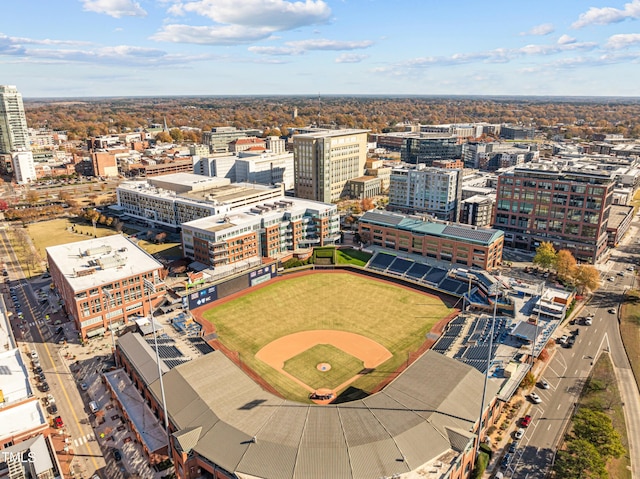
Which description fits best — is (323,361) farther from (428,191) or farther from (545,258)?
(428,191)

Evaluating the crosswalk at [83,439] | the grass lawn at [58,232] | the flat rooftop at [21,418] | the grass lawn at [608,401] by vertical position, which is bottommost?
the grass lawn at [608,401]

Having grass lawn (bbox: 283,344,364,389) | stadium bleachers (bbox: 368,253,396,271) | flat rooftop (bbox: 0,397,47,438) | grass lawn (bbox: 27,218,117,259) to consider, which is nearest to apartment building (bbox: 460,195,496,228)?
stadium bleachers (bbox: 368,253,396,271)

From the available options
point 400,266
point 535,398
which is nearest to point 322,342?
point 535,398

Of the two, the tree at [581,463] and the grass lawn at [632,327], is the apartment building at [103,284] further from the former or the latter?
the grass lawn at [632,327]

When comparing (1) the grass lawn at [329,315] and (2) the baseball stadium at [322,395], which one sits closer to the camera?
(2) the baseball stadium at [322,395]

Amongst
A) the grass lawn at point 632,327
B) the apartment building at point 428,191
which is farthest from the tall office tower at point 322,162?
the grass lawn at point 632,327

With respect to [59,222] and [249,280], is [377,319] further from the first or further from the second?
[59,222]

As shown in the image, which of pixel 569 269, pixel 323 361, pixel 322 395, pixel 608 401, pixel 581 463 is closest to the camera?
pixel 581 463

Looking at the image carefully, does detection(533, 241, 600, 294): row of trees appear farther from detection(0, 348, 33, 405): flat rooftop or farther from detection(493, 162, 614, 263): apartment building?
detection(0, 348, 33, 405): flat rooftop
